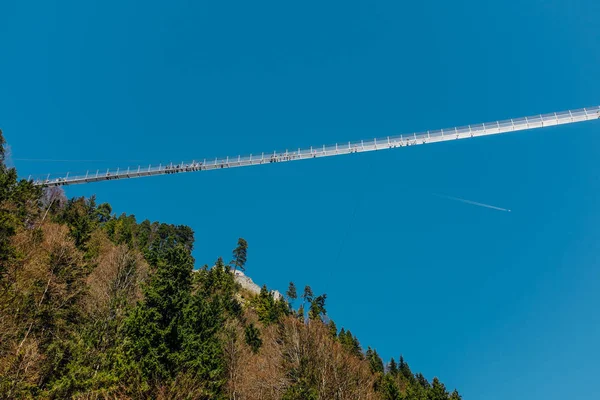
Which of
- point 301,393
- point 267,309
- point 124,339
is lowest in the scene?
point 301,393

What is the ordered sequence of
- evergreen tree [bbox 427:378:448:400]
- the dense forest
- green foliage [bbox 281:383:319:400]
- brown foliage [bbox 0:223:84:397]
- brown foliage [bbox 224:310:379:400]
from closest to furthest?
the dense forest → brown foliage [bbox 0:223:84:397] → green foliage [bbox 281:383:319:400] → brown foliage [bbox 224:310:379:400] → evergreen tree [bbox 427:378:448:400]

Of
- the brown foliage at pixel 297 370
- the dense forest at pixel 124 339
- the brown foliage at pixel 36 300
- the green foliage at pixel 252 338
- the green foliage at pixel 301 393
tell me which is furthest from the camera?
the green foliage at pixel 252 338

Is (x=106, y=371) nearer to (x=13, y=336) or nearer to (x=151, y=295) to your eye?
(x=151, y=295)

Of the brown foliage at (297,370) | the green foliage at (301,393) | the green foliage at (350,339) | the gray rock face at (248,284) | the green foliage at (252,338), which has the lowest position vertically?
the green foliage at (301,393)

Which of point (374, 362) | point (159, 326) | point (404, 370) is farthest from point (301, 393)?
point (404, 370)

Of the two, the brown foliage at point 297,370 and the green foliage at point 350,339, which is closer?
the brown foliage at point 297,370

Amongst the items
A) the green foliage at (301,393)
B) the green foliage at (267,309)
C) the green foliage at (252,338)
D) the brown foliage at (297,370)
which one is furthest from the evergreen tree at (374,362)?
the green foliage at (301,393)

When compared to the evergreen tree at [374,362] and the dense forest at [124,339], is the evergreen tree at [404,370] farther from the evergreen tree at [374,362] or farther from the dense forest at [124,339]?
the dense forest at [124,339]

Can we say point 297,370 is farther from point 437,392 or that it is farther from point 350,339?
point 350,339

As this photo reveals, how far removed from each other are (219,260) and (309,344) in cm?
5124

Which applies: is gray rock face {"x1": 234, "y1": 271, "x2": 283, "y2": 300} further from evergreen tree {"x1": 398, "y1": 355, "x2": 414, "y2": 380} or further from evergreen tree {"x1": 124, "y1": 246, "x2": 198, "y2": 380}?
evergreen tree {"x1": 124, "y1": 246, "x2": 198, "y2": 380}

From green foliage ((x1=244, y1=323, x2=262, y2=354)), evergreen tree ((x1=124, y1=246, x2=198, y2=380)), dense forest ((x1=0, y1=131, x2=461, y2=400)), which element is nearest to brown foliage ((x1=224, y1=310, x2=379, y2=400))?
dense forest ((x1=0, y1=131, x2=461, y2=400))

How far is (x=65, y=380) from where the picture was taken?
1185 cm

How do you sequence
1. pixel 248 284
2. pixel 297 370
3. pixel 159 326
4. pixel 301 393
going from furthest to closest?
1. pixel 248 284
2. pixel 297 370
3. pixel 301 393
4. pixel 159 326
